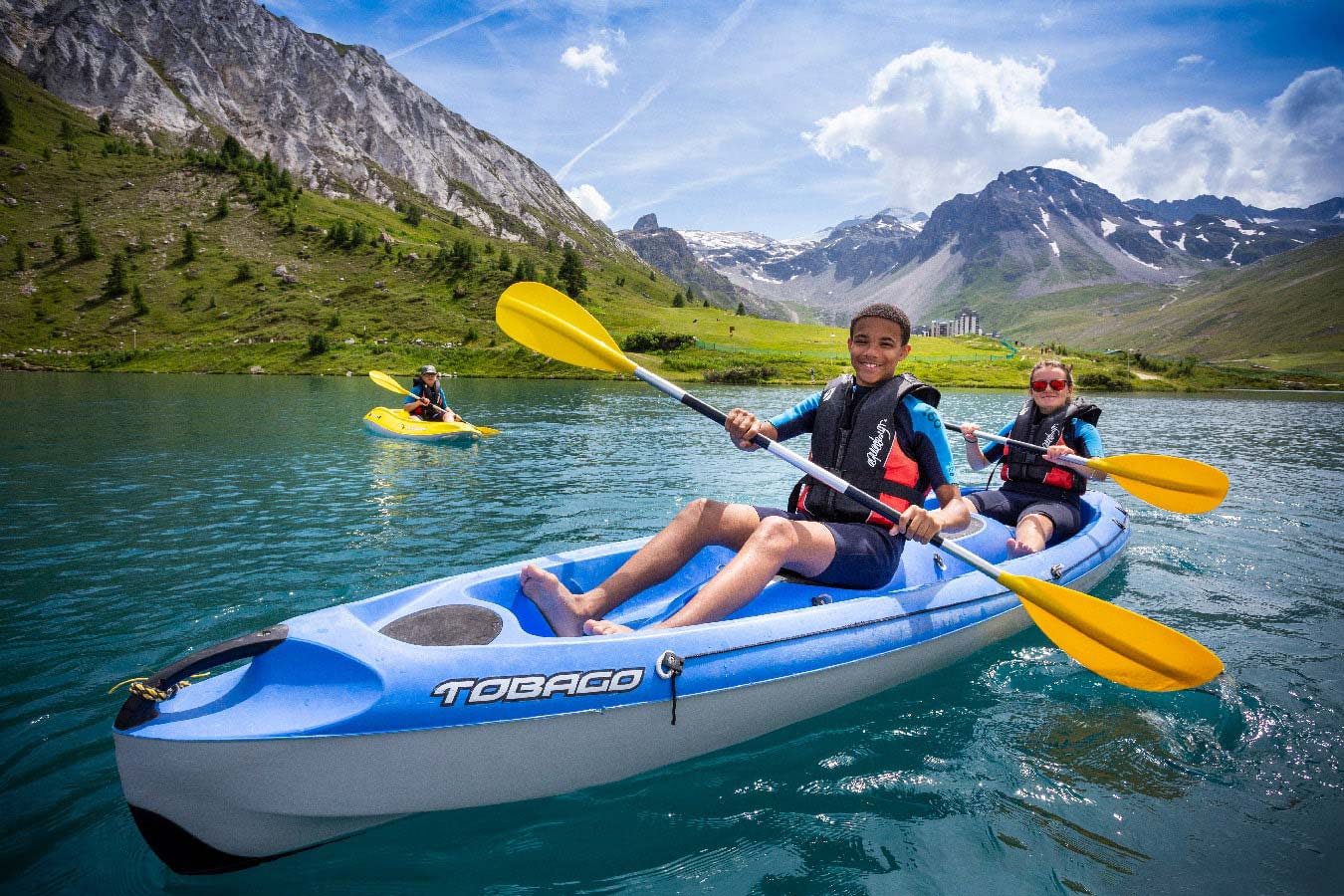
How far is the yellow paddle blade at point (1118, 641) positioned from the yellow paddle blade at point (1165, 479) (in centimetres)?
277

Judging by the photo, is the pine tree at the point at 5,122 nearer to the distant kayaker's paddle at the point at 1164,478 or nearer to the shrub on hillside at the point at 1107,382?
the distant kayaker's paddle at the point at 1164,478

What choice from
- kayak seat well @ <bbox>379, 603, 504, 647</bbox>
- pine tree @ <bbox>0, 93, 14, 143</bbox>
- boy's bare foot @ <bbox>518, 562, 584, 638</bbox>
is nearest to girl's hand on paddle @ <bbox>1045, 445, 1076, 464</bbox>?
boy's bare foot @ <bbox>518, 562, 584, 638</bbox>

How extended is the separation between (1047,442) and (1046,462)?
0.83 feet

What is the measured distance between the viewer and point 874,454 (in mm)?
4809

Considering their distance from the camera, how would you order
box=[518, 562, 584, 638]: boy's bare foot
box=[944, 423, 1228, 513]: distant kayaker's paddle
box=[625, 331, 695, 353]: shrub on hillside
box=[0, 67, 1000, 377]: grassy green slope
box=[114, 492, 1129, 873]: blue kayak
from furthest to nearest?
box=[625, 331, 695, 353]: shrub on hillside → box=[0, 67, 1000, 377]: grassy green slope → box=[944, 423, 1228, 513]: distant kayaker's paddle → box=[518, 562, 584, 638]: boy's bare foot → box=[114, 492, 1129, 873]: blue kayak

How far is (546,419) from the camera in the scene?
24.8 metres

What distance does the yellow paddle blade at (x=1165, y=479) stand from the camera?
6656 mm

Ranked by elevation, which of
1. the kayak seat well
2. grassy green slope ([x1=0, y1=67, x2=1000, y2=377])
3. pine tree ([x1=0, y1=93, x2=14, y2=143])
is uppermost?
pine tree ([x1=0, y1=93, x2=14, y2=143])

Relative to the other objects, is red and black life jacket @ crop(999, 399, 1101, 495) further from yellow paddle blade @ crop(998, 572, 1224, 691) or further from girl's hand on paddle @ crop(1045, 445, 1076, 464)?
yellow paddle blade @ crop(998, 572, 1224, 691)

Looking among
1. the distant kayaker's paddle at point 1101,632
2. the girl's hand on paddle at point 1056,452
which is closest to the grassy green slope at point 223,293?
the girl's hand on paddle at point 1056,452

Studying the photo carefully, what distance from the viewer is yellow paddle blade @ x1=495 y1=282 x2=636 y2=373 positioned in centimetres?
598

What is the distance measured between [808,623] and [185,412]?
86.8 ft

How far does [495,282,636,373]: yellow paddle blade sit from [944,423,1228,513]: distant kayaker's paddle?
17.7 feet

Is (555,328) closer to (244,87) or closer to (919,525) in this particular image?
(919,525)
